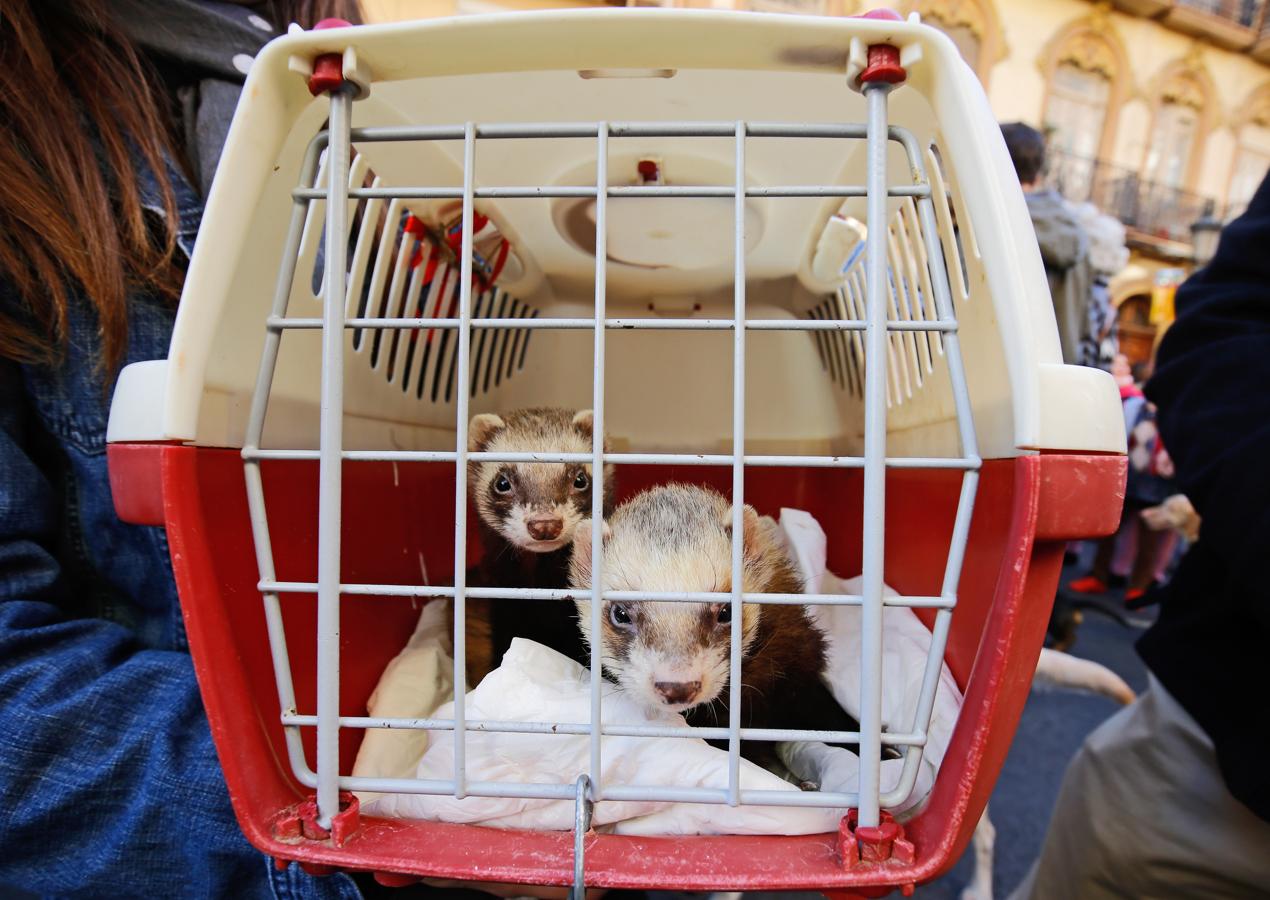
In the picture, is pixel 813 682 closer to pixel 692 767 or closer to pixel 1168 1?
pixel 692 767

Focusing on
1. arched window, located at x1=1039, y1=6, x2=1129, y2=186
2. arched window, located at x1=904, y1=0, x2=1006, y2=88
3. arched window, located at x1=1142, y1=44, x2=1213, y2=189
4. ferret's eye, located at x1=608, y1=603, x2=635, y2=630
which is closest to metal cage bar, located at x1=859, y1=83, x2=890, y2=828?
ferret's eye, located at x1=608, y1=603, x2=635, y2=630

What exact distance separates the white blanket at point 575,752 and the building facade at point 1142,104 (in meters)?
7.37

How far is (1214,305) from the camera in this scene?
0.72 m

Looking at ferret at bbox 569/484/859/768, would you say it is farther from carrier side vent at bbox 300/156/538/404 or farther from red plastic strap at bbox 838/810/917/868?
carrier side vent at bbox 300/156/538/404

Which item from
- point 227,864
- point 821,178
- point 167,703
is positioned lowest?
point 227,864

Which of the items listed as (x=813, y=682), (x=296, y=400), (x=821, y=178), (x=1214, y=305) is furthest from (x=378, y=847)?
(x=1214, y=305)

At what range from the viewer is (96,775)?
49 cm

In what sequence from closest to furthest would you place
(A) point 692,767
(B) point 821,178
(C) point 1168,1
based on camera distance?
(A) point 692,767, (B) point 821,178, (C) point 1168,1

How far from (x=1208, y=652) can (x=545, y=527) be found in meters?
0.73

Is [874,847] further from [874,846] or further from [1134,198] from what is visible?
[1134,198]

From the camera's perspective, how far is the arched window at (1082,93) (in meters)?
6.70

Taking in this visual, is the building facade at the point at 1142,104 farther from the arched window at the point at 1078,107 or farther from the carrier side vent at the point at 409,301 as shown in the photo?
the carrier side vent at the point at 409,301

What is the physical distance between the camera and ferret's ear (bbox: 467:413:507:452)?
86cm

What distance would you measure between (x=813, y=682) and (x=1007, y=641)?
1.16ft
